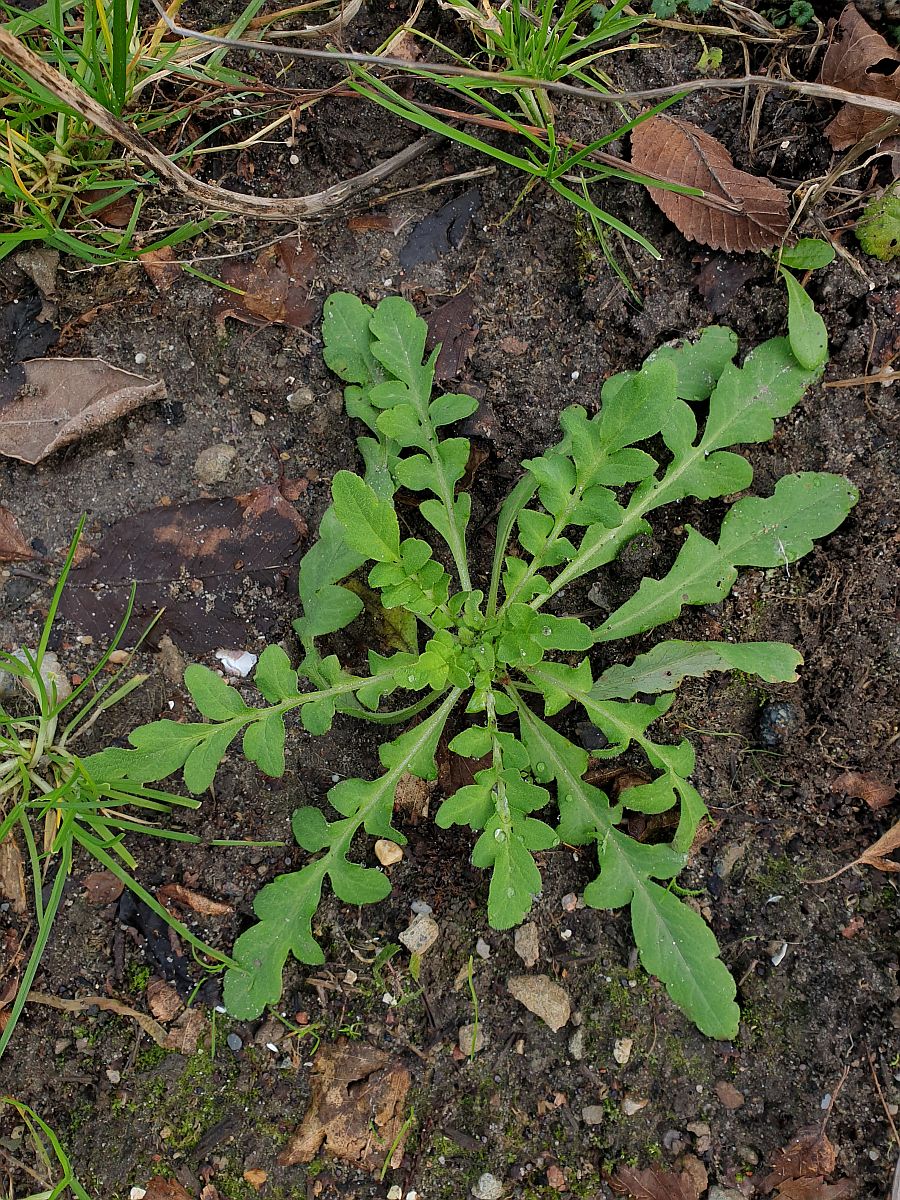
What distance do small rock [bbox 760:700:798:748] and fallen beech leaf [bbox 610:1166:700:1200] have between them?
1.26 metres

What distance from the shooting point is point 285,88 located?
281 cm

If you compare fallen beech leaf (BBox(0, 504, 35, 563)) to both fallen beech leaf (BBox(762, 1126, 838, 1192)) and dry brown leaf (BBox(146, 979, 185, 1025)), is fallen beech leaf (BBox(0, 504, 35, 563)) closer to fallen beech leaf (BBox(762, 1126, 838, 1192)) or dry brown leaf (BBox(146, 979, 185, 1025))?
dry brown leaf (BBox(146, 979, 185, 1025))

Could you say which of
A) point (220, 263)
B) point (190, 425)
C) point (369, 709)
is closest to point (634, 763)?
point (369, 709)

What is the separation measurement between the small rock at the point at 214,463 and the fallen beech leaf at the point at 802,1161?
2.60 metres

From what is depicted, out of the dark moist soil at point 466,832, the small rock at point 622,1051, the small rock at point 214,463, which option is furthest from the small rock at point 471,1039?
the small rock at point 214,463

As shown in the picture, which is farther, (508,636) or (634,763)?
(634,763)

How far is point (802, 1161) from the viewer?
2.54 metres

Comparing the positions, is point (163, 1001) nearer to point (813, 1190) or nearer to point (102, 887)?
point (102, 887)

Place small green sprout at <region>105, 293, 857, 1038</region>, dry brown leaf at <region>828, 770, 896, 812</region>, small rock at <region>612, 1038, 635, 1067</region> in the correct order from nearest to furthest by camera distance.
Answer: small green sprout at <region>105, 293, 857, 1038</region>, small rock at <region>612, 1038, 635, 1067</region>, dry brown leaf at <region>828, 770, 896, 812</region>

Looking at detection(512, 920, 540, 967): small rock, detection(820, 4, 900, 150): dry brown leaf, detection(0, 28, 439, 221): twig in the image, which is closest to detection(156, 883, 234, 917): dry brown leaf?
detection(512, 920, 540, 967): small rock

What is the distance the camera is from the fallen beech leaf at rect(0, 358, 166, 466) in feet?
9.04

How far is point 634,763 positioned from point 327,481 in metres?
1.32

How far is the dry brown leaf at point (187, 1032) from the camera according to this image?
261 cm

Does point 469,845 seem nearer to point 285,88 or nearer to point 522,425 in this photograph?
point 522,425
